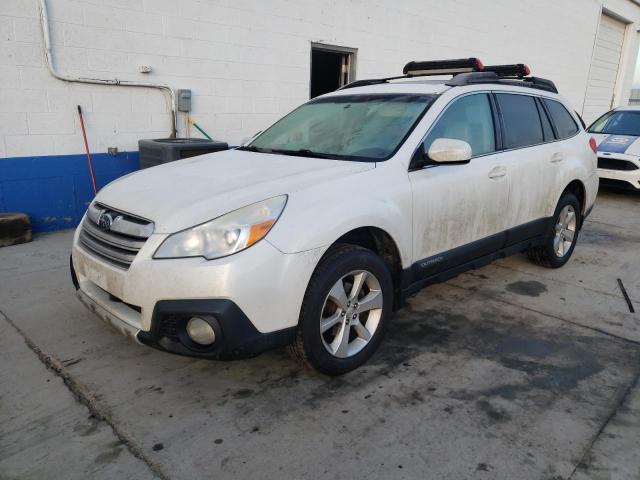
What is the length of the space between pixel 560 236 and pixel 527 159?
1169 mm

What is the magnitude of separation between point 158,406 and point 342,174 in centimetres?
156

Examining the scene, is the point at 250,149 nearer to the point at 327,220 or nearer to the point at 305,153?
the point at 305,153

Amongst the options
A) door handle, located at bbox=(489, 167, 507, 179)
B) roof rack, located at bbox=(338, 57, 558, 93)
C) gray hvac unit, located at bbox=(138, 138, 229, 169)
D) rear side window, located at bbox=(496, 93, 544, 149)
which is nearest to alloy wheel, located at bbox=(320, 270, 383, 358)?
door handle, located at bbox=(489, 167, 507, 179)

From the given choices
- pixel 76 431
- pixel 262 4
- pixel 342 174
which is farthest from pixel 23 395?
pixel 262 4

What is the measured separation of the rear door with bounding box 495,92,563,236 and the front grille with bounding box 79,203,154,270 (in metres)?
2.67

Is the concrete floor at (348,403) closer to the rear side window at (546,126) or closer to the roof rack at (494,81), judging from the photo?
the rear side window at (546,126)

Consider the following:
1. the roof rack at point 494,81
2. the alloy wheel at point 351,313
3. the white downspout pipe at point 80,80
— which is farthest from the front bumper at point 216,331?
the white downspout pipe at point 80,80

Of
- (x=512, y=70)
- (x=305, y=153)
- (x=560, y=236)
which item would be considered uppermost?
(x=512, y=70)

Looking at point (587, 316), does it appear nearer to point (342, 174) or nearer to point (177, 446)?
point (342, 174)

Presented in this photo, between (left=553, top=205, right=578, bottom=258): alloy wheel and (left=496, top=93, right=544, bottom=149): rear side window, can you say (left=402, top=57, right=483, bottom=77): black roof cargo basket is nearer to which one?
(left=496, top=93, right=544, bottom=149): rear side window

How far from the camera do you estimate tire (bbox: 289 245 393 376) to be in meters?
2.55

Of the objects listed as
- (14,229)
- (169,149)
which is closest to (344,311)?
(169,149)

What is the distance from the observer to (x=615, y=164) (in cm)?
872

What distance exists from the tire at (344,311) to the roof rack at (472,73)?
164 cm
